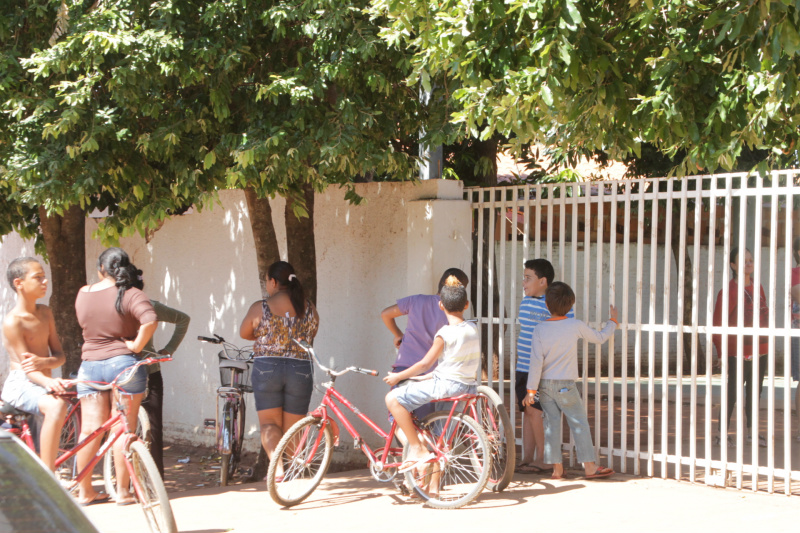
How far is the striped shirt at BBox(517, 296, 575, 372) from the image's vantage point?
22.1ft

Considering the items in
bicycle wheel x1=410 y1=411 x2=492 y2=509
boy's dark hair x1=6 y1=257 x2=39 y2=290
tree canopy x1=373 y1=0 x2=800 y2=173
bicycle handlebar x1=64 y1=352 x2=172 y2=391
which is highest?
tree canopy x1=373 y1=0 x2=800 y2=173

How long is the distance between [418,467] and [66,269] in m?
4.49

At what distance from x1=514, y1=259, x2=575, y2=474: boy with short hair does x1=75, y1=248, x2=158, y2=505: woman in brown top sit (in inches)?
111

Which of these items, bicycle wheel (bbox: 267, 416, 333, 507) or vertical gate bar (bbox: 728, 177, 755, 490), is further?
vertical gate bar (bbox: 728, 177, 755, 490)

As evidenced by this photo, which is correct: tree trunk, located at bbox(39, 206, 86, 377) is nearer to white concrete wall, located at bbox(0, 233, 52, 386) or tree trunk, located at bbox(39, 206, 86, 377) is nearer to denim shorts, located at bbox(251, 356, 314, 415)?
denim shorts, located at bbox(251, 356, 314, 415)

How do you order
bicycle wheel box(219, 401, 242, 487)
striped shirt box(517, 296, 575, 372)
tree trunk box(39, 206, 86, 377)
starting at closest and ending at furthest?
striped shirt box(517, 296, 575, 372)
bicycle wheel box(219, 401, 242, 487)
tree trunk box(39, 206, 86, 377)

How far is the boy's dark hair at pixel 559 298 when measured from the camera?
6.38 m

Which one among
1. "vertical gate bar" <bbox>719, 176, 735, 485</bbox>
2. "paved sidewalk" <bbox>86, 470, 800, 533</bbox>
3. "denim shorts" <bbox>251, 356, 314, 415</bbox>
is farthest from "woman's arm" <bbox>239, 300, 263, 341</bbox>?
"vertical gate bar" <bbox>719, 176, 735, 485</bbox>

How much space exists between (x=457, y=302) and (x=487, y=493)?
1454 millimetres

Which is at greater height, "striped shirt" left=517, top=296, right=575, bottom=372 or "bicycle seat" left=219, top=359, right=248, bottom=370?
"striped shirt" left=517, top=296, right=575, bottom=372

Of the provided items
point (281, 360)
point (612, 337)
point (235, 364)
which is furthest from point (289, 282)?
point (612, 337)

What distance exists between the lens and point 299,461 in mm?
5910

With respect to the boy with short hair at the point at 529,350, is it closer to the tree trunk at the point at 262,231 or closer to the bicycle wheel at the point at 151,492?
the tree trunk at the point at 262,231

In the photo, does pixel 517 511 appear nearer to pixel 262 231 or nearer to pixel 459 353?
pixel 459 353
